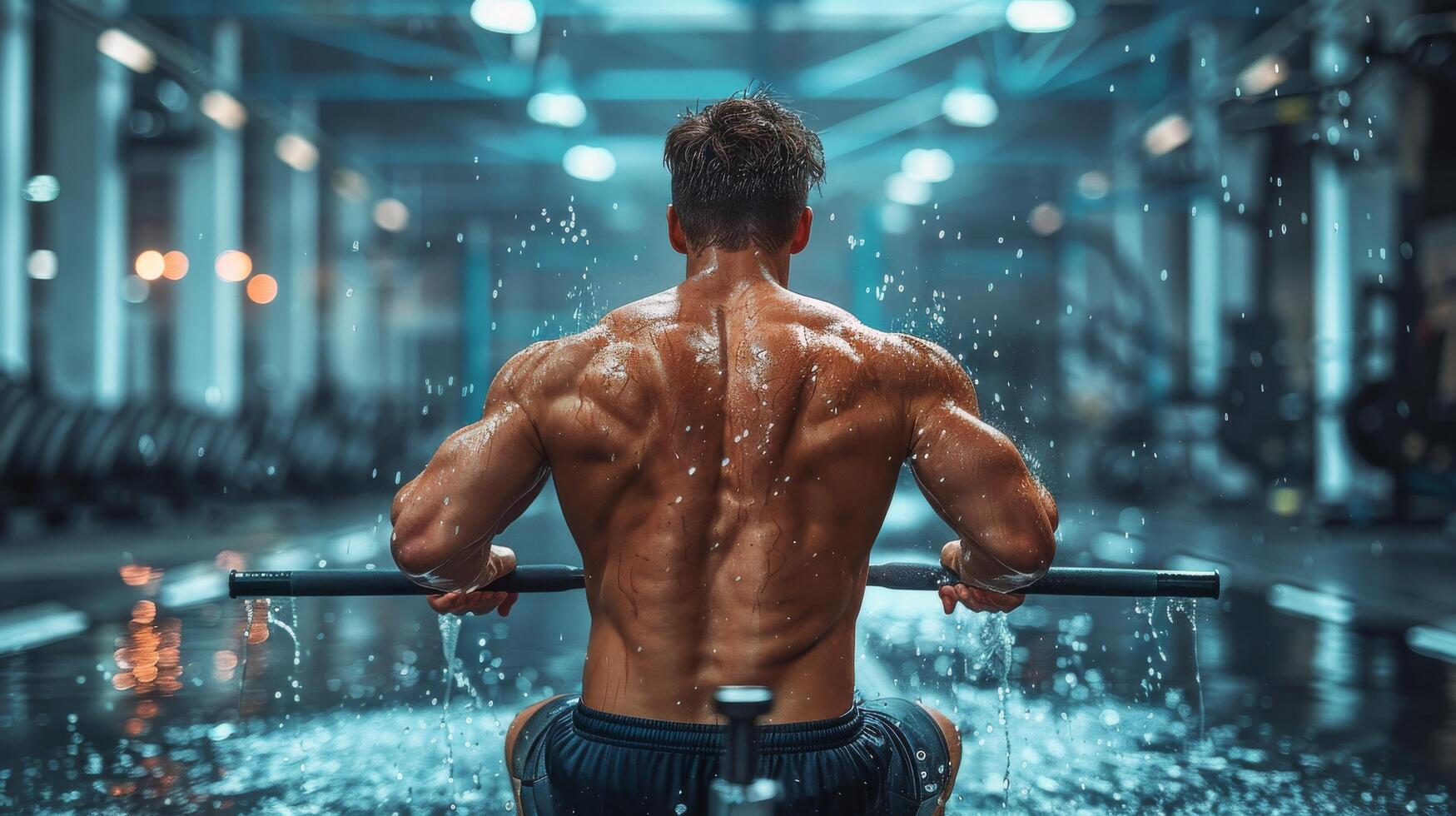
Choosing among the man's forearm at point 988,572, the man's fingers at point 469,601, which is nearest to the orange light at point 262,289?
the man's fingers at point 469,601

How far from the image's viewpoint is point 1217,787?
102 inches

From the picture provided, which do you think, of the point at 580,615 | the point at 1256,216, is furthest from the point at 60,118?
the point at 1256,216

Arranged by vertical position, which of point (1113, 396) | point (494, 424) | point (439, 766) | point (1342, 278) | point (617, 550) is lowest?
point (439, 766)

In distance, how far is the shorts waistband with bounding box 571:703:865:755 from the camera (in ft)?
4.42

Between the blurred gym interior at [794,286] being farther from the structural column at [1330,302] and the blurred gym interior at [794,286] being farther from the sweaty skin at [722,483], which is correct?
the sweaty skin at [722,483]

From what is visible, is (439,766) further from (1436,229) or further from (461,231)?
(461,231)

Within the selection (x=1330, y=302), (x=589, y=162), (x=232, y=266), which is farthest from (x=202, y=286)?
(x=1330, y=302)

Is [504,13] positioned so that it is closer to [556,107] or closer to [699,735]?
[556,107]

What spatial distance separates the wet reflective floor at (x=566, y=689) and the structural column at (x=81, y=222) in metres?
4.46

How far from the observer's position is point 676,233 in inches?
61.4

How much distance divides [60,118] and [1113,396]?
10589 mm

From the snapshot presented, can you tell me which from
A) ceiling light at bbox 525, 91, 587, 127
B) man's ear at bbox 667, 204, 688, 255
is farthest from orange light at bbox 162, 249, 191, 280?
man's ear at bbox 667, 204, 688, 255

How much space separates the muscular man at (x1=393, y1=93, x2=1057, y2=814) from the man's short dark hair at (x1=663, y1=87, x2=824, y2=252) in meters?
0.14

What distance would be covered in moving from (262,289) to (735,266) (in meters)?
13.6
